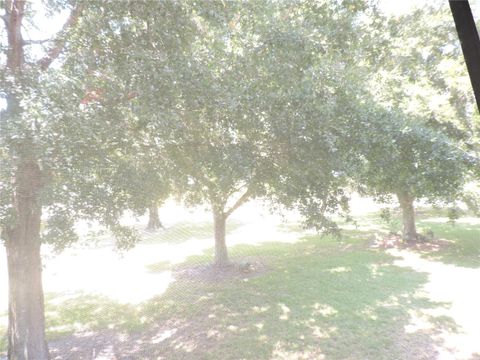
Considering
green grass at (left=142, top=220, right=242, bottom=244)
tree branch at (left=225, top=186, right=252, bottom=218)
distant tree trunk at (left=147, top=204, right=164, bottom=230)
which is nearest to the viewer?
tree branch at (left=225, top=186, right=252, bottom=218)

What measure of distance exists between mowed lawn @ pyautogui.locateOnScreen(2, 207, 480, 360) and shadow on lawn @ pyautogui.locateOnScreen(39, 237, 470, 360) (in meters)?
0.01

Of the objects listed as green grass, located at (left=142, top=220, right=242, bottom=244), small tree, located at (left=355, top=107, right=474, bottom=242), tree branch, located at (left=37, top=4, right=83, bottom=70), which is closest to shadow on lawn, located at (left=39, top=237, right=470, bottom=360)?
green grass, located at (left=142, top=220, right=242, bottom=244)

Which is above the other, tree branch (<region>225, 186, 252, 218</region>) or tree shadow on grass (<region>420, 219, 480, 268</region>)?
tree branch (<region>225, 186, 252, 218</region>)

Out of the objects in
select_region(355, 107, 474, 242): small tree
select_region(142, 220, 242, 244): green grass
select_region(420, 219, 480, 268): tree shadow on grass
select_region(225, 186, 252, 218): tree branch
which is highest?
select_region(355, 107, 474, 242): small tree

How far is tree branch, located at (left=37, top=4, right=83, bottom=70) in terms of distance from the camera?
264 cm

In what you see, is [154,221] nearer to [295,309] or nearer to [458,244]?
[295,309]

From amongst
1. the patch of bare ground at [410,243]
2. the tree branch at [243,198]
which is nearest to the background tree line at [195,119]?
the tree branch at [243,198]

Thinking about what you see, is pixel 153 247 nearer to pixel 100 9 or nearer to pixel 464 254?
pixel 100 9

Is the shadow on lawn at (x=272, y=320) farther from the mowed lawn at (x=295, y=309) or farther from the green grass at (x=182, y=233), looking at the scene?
the green grass at (x=182, y=233)

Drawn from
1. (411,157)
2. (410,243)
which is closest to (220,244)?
(410,243)

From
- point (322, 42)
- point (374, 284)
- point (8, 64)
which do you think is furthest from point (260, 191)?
point (374, 284)

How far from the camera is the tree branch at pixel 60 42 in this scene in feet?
8.67

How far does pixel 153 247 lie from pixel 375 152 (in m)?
3.30

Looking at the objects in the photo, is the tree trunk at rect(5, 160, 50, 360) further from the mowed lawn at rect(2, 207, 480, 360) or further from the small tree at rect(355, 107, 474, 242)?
the small tree at rect(355, 107, 474, 242)
